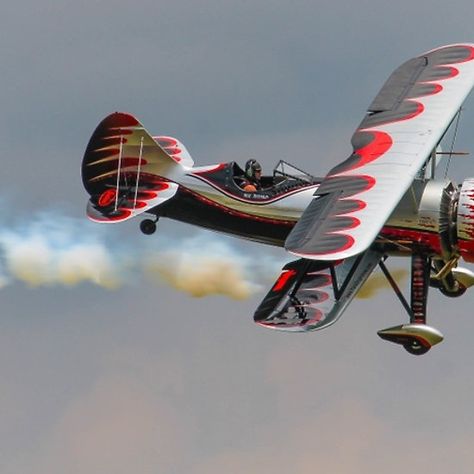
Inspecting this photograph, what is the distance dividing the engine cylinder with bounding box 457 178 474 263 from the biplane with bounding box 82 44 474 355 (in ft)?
0.05

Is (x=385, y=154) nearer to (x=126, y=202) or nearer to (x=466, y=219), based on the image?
(x=466, y=219)

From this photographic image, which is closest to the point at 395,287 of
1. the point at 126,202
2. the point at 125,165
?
the point at 126,202

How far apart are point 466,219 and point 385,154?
1737 mm

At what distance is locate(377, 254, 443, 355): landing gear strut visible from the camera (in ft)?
109

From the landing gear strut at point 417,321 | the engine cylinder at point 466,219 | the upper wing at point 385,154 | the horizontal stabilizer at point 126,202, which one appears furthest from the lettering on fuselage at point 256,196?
the engine cylinder at point 466,219

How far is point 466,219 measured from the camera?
33969 mm

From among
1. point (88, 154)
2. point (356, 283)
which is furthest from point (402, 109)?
point (88, 154)

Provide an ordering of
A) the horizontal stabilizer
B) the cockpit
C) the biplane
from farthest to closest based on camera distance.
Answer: the horizontal stabilizer → the cockpit → the biplane

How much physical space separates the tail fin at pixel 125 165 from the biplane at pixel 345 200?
18 mm

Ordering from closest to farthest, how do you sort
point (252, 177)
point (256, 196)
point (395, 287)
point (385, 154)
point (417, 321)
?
point (417, 321)
point (395, 287)
point (385, 154)
point (256, 196)
point (252, 177)

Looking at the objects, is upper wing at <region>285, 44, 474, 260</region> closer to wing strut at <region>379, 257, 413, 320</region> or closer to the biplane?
the biplane

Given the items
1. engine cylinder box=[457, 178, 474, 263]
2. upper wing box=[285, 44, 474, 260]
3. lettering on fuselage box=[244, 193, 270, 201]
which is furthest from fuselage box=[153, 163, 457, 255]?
upper wing box=[285, 44, 474, 260]

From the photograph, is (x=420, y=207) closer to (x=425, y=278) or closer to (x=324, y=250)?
(x=425, y=278)

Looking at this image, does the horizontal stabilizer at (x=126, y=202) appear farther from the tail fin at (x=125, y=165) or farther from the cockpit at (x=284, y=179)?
the cockpit at (x=284, y=179)
